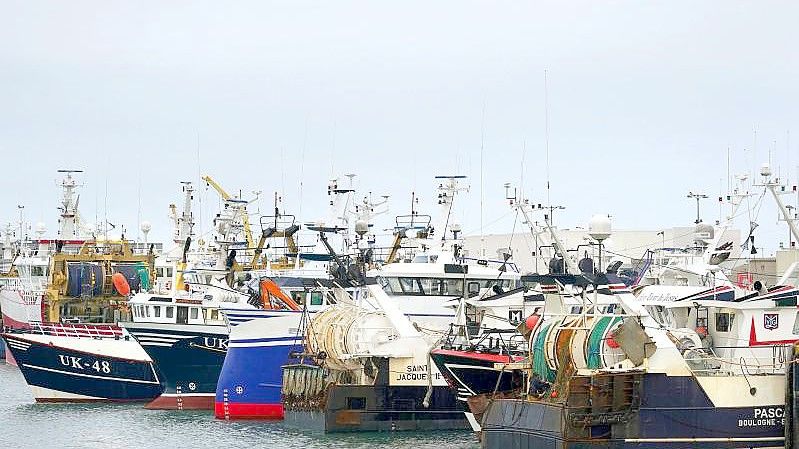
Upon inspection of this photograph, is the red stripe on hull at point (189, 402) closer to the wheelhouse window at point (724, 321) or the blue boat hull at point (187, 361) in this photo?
the blue boat hull at point (187, 361)

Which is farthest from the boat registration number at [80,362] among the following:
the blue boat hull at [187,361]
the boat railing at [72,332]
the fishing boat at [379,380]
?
the fishing boat at [379,380]

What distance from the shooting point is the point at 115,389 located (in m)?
50.6

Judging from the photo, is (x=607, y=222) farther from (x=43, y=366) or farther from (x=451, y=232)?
(x=43, y=366)

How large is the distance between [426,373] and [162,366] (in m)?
14.2

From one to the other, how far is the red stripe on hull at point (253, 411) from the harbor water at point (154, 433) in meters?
0.25

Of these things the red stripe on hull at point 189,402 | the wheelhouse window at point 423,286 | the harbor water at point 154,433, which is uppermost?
the wheelhouse window at point 423,286

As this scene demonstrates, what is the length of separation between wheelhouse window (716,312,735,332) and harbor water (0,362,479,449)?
240 inches

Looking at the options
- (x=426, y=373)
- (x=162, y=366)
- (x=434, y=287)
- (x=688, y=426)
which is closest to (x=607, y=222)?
(x=688, y=426)

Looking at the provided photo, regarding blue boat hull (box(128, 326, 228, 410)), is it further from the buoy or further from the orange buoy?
the buoy

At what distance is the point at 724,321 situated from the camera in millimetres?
30031

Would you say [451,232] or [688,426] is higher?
[451,232]

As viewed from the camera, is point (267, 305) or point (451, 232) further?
point (451, 232)

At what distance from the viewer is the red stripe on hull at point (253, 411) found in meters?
Result: 40.5

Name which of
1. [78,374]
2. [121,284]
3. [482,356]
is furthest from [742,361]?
[121,284]
